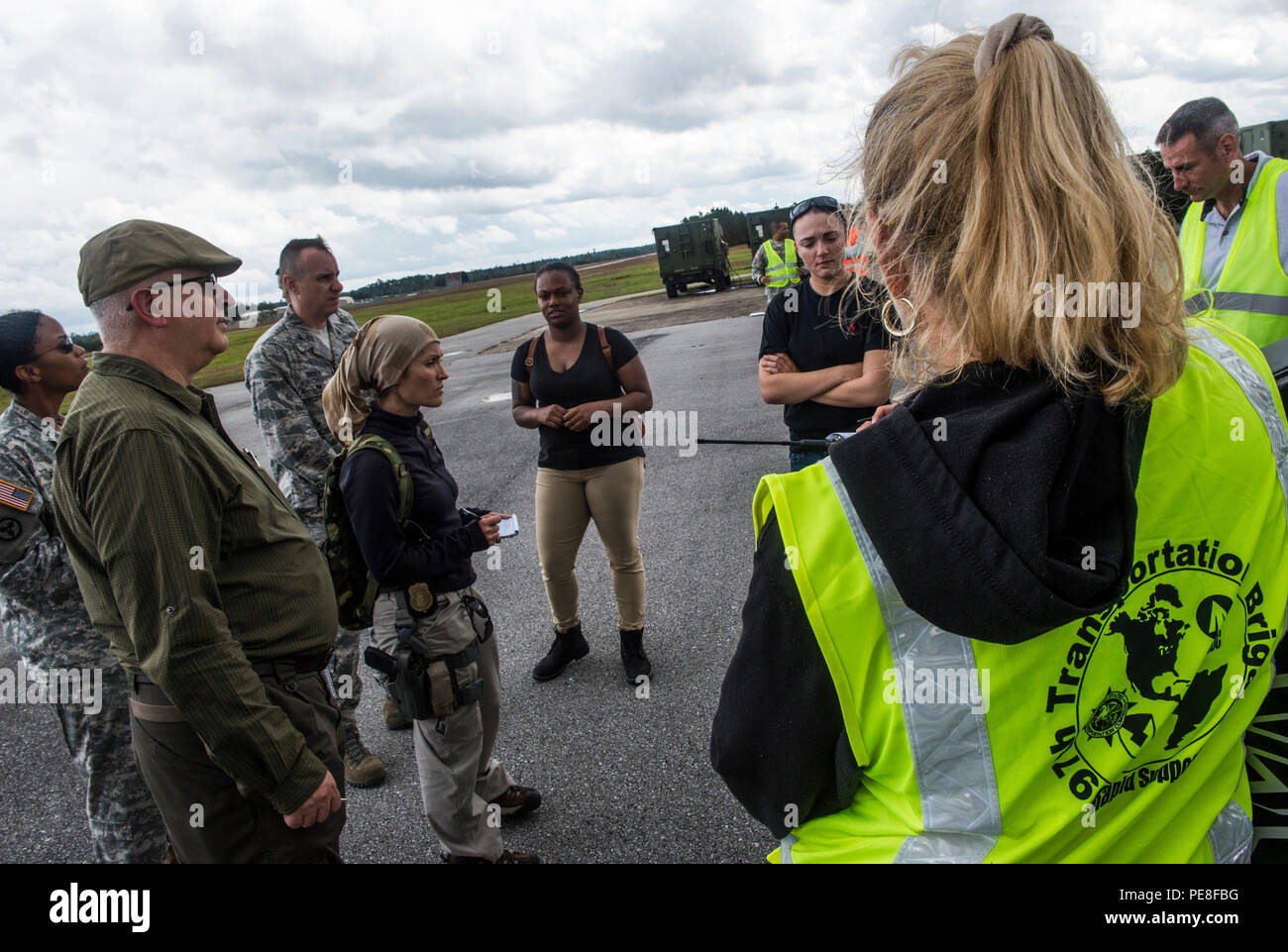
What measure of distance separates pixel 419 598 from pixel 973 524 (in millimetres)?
2142

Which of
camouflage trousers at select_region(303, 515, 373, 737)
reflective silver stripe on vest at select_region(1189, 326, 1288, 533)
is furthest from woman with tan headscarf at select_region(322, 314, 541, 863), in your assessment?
reflective silver stripe on vest at select_region(1189, 326, 1288, 533)

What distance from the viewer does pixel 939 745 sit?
0.92 meters

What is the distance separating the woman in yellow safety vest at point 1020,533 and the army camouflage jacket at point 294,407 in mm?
3249

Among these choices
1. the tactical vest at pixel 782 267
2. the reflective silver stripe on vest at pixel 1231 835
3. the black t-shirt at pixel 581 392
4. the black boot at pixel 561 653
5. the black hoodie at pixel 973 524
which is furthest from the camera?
the tactical vest at pixel 782 267

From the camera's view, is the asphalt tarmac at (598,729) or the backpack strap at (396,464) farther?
the asphalt tarmac at (598,729)

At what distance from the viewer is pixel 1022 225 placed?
848 millimetres

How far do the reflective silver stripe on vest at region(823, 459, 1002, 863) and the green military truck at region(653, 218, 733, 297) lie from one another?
27.3 m

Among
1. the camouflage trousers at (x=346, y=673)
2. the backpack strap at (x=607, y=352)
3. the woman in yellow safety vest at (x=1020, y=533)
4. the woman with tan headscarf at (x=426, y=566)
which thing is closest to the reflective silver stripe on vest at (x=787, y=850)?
the woman in yellow safety vest at (x=1020, y=533)

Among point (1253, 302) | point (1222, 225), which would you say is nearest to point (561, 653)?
point (1253, 302)

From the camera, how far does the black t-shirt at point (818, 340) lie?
11.4 feet

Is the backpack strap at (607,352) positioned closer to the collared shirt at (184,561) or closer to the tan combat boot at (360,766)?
the tan combat boot at (360,766)

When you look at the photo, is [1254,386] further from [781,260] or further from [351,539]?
[781,260]
